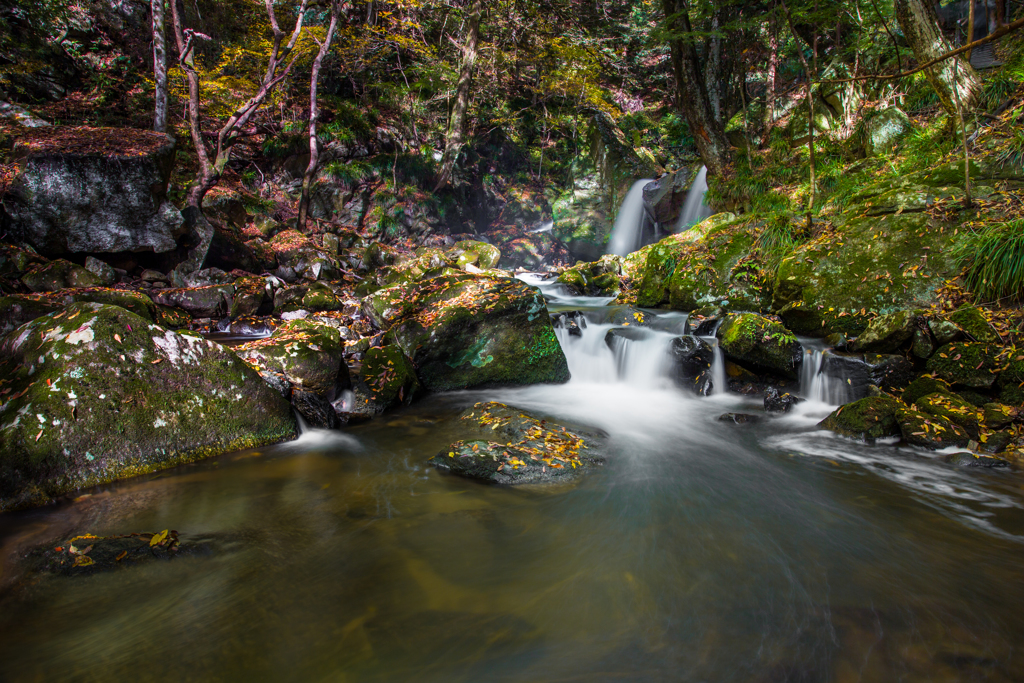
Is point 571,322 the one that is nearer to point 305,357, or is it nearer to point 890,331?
point 890,331

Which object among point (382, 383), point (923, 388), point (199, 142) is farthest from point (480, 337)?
point (199, 142)

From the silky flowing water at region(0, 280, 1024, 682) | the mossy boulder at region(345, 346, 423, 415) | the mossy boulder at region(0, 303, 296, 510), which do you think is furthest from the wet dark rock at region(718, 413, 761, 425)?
the mossy boulder at region(0, 303, 296, 510)

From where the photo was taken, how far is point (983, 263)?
5031mm

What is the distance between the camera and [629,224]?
16594mm

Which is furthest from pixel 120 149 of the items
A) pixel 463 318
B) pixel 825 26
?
pixel 825 26

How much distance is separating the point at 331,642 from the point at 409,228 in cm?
1647

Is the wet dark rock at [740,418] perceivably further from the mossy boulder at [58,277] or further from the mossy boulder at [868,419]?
the mossy boulder at [58,277]

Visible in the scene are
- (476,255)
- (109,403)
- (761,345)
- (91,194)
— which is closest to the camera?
(109,403)

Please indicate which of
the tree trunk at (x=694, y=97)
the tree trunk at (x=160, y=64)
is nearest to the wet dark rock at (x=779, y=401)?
the tree trunk at (x=694, y=97)

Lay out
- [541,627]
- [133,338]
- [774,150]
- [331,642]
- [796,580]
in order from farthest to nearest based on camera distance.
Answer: [774,150]
[133,338]
[796,580]
[541,627]
[331,642]

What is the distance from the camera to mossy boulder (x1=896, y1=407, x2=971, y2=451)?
13.1 feet

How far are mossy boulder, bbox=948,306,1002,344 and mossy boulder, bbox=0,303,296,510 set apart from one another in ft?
24.7

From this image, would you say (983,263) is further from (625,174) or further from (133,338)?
(625,174)

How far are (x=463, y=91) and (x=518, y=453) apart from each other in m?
15.8
